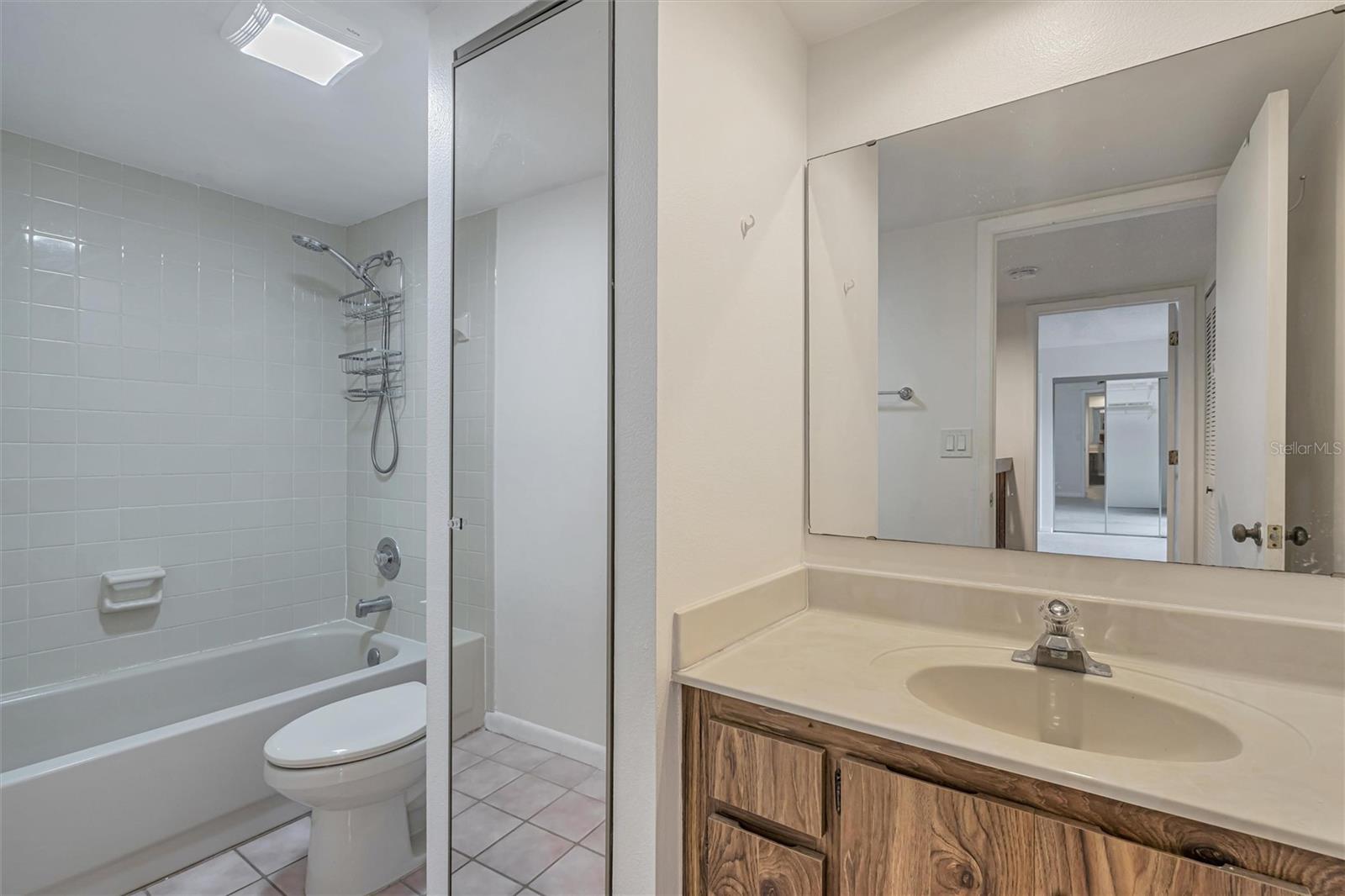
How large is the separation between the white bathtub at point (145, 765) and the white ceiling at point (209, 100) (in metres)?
1.95

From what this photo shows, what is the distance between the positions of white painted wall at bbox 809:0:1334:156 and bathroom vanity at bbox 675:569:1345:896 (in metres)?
1.08

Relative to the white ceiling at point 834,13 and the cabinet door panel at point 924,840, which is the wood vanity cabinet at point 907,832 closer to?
the cabinet door panel at point 924,840

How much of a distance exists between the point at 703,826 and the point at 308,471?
105 inches

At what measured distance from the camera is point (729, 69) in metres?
1.29

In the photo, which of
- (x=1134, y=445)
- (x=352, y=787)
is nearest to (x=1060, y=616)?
(x=1134, y=445)

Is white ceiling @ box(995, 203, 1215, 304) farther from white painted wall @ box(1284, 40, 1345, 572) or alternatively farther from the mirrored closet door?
the mirrored closet door

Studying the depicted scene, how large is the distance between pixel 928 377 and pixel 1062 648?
0.64m

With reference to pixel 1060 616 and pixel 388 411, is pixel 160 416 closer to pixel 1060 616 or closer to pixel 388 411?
pixel 388 411

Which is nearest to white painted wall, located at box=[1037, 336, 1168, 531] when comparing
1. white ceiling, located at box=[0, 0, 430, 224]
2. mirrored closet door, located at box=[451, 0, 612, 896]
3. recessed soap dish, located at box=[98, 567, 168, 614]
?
mirrored closet door, located at box=[451, 0, 612, 896]

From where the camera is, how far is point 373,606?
2816 millimetres

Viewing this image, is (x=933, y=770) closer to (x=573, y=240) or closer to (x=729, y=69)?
(x=573, y=240)

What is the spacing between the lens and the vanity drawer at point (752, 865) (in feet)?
3.22

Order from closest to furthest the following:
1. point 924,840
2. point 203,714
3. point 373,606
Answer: point 924,840 < point 203,714 < point 373,606

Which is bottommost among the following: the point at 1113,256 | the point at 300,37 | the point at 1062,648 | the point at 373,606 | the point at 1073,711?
the point at 373,606
